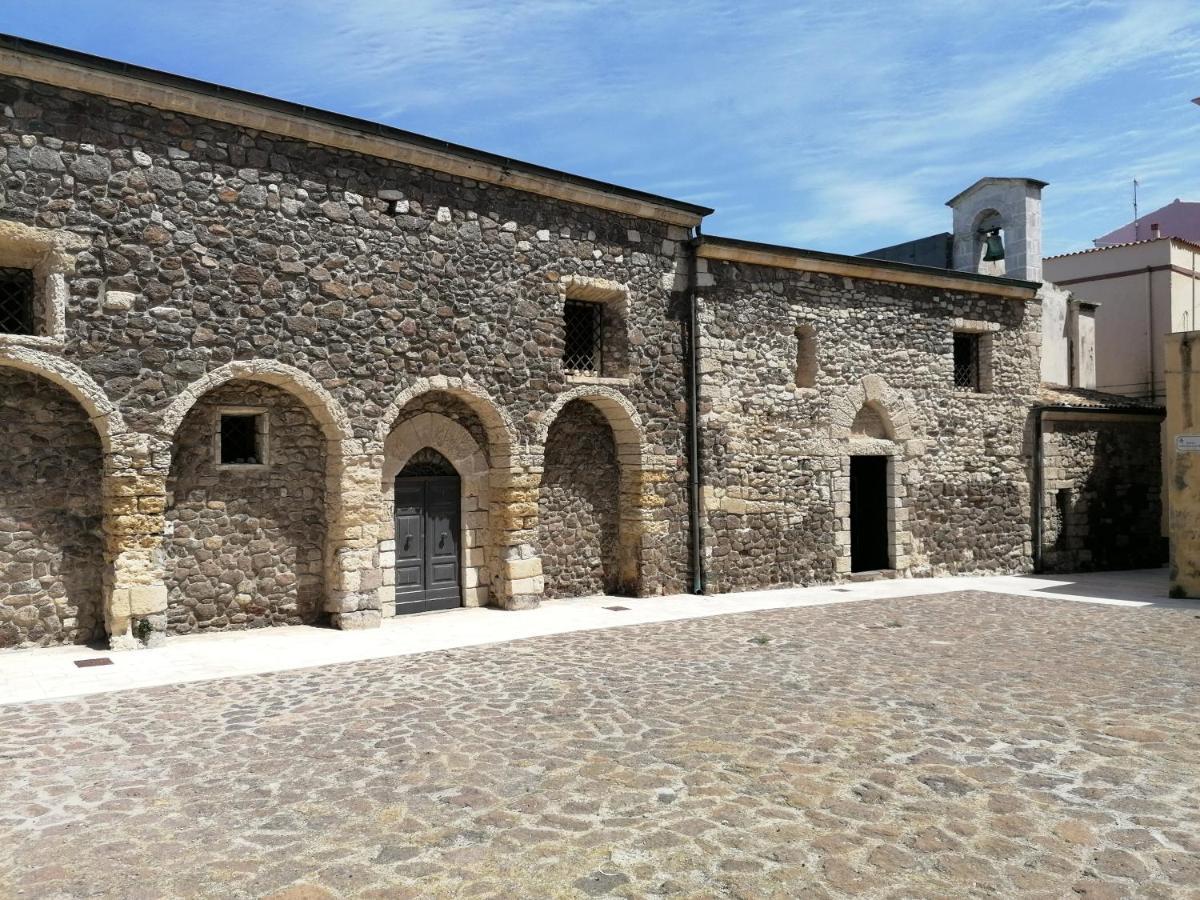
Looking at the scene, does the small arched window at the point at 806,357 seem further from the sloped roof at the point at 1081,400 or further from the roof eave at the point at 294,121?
the sloped roof at the point at 1081,400

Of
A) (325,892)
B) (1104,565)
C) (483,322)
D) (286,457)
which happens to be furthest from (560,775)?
(1104,565)

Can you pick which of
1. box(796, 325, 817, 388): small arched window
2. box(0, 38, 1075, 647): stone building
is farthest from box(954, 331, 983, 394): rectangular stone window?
box(796, 325, 817, 388): small arched window

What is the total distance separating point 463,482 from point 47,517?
4185 mm

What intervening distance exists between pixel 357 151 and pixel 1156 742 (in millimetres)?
8495

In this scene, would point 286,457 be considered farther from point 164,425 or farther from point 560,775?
point 560,775

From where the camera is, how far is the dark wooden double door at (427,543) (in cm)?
988

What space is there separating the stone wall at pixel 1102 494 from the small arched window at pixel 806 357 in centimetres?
505

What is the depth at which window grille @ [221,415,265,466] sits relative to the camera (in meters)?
8.88

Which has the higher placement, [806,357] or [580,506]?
[806,357]

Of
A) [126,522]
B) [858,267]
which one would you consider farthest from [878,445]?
[126,522]

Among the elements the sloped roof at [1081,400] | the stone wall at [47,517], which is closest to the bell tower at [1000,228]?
the sloped roof at [1081,400]

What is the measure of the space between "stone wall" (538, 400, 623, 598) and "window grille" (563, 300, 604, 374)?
522 mm

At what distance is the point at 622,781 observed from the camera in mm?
4453

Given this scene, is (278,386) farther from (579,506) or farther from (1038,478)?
(1038,478)
